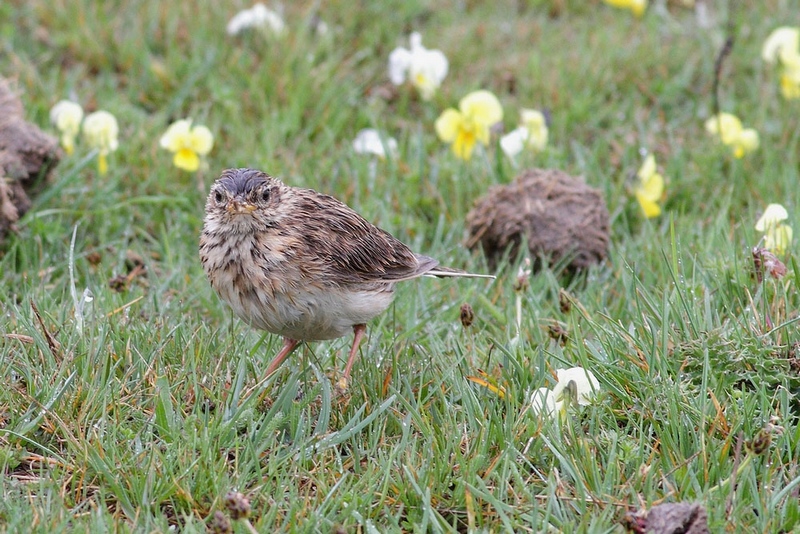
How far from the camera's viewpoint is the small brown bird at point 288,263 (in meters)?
4.46

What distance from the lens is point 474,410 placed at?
14.2ft

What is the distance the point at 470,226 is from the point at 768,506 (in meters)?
3.03

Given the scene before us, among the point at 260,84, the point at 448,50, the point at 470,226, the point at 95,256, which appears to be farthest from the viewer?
the point at 448,50

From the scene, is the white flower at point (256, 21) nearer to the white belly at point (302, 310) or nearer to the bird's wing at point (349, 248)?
the bird's wing at point (349, 248)

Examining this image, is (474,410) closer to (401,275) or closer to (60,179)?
(401,275)

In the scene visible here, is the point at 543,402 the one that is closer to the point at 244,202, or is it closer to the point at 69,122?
the point at 244,202

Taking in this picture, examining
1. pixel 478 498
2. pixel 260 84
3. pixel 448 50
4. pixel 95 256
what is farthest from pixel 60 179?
pixel 478 498

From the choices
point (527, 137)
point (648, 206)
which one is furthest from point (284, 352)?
point (527, 137)

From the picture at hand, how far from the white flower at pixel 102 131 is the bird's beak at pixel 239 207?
2.31 metres

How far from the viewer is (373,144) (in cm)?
719

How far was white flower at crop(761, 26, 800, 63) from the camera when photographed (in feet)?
24.8

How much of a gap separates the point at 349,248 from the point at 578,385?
1.21 metres

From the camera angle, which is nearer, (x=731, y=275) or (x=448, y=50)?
(x=731, y=275)

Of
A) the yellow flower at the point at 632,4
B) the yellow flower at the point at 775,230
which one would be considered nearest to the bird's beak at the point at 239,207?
the yellow flower at the point at 775,230
